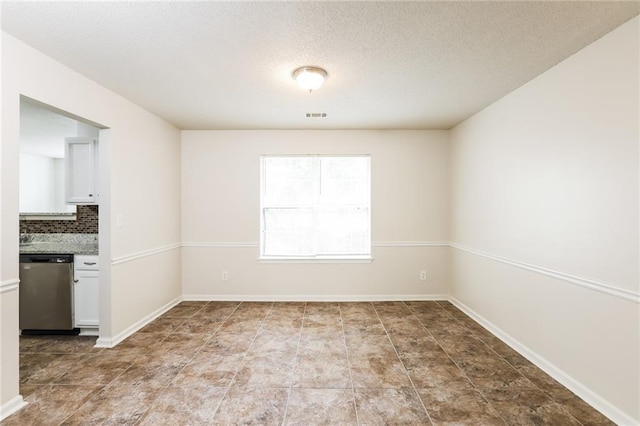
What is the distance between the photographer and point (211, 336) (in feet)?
11.1

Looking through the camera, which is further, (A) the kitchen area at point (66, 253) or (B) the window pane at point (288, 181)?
(B) the window pane at point (288, 181)

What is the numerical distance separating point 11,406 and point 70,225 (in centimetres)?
250

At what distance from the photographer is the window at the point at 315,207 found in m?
4.72

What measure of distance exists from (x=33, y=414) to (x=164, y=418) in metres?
0.88

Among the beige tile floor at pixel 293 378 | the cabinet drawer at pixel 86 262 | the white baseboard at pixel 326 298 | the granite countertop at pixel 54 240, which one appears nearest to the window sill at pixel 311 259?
the white baseboard at pixel 326 298

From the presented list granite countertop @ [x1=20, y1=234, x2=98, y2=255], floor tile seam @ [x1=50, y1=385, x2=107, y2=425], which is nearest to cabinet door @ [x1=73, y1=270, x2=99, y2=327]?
granite countertop @ [x1=20, y1=234, x2=98, y2=255]

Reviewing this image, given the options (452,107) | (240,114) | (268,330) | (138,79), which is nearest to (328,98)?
(240,114)

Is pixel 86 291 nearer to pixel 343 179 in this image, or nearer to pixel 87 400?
pixel 87 400

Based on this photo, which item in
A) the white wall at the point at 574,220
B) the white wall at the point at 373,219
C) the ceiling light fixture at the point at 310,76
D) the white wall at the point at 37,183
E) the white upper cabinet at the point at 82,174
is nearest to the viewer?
the white wall at the point at 574,220

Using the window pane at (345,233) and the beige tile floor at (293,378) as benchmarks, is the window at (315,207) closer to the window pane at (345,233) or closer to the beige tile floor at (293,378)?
the window pane at (345,233)

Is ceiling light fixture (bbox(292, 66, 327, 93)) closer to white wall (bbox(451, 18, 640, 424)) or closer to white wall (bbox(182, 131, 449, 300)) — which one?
white wall (bbox(451, 18, 640, 424))

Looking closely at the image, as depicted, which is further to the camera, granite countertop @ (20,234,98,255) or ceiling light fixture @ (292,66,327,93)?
granite countertop @ (20,234,98,255)

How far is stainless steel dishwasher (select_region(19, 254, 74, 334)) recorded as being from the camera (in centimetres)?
333

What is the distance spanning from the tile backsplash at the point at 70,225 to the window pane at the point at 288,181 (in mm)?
2206
